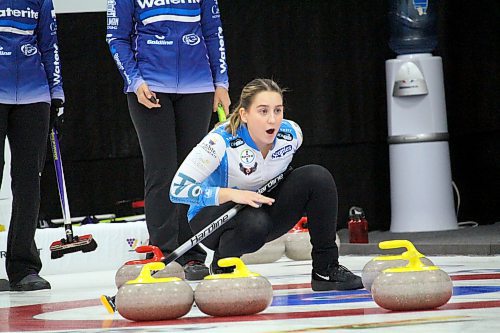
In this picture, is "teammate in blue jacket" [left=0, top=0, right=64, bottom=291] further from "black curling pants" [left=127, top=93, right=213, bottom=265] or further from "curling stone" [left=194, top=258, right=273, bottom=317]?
"curling stone" [left=194, top=258, right=273, bottom=317]

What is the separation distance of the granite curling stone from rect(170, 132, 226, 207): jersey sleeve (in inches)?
94.2

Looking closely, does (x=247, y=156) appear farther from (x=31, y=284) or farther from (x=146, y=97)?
(x=31, y=284)

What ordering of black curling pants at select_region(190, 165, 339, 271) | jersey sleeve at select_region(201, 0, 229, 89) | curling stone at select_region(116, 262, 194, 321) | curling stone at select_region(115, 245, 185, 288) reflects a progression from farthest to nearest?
jersey sleeve at select_region(201, 0, 229, 89) < curling stone at select_region(115, 245, 185, 288) < black curling pants at select_region(190, 165, 339, 271) < curling stone at select_region(116, 262, 194, 321)

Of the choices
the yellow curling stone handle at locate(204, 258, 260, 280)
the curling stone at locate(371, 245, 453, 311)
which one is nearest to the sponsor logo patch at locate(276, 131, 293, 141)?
the yellow curling stone handle at locate(204, 258, 260, 280)

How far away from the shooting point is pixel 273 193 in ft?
13.4

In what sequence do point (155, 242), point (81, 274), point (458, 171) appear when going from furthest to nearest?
point (458, 171), point (81, 274), point (155, 242)

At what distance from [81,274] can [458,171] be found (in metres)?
3.19

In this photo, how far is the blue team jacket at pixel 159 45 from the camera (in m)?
4.95

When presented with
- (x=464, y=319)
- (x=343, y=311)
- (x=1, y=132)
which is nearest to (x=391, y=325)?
(x=464, y=319)

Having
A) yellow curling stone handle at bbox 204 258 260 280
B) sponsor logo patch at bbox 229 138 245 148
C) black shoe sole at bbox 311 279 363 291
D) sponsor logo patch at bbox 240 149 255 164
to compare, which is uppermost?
sponsor logo patch at bbox 229 138 245 148

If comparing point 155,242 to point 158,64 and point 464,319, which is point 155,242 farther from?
point 464,319

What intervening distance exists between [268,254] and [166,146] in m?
1.61

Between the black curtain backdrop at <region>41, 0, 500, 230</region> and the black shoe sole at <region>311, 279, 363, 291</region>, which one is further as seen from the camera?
the black curtain backdrop at <region>41, 0, 500, 230</region>

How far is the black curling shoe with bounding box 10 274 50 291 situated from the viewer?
16.6 feet
